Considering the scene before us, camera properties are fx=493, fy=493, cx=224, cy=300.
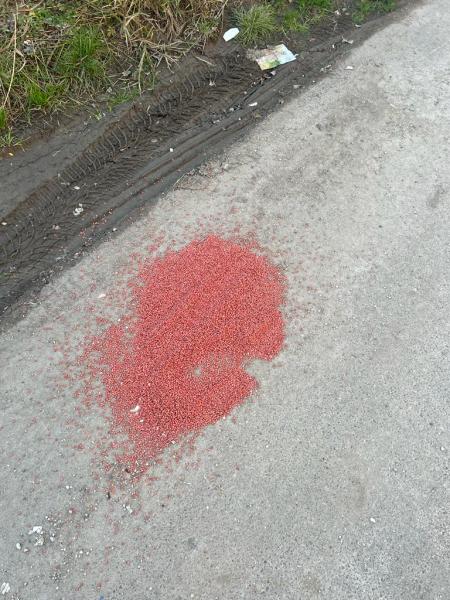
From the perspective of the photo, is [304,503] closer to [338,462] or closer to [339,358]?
[338,462]

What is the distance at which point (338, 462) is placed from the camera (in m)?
2.64

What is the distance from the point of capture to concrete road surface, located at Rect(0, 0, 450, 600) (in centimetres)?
239

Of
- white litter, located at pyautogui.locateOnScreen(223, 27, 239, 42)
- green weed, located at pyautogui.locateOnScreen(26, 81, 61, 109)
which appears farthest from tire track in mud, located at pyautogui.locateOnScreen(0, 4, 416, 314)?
green weed, located at pyautogui.locateOnScreen(26, 81, 61, 109)

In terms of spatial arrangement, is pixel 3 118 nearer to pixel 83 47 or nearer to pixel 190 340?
pixel 83 47

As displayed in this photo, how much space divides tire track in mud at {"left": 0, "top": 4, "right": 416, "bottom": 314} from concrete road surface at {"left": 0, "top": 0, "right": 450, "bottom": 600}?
0.67ft

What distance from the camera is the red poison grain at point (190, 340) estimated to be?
2773 millimetres

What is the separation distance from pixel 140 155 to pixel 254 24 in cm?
175

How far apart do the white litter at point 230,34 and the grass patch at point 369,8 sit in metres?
1.26

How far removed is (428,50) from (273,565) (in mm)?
4580

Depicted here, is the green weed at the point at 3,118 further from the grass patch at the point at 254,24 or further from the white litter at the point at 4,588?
the white litter at the point at 4,588

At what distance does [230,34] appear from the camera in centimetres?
443

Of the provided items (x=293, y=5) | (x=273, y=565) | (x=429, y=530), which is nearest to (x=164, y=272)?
(x=273, y=565)

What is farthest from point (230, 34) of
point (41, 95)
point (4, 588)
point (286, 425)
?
point (4, 588)

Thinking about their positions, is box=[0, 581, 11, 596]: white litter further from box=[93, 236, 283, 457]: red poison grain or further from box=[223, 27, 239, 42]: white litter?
box=[223, 27, 239, 42]: white litter
